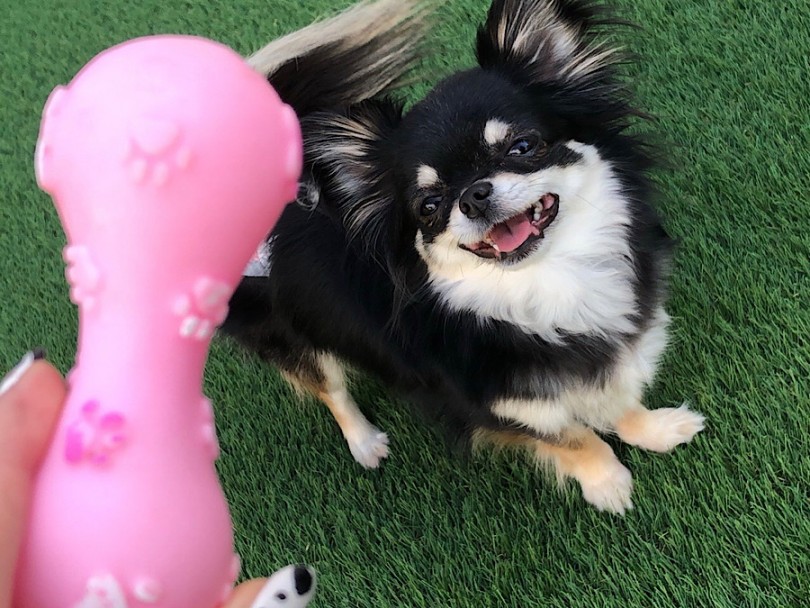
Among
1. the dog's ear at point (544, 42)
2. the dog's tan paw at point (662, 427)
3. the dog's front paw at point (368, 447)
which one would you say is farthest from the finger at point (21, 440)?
the dog's tan paw at point (662, 427)

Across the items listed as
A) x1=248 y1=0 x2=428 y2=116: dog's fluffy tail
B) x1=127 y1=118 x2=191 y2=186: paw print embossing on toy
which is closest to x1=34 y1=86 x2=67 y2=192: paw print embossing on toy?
x1=127 y1=118 x2=191 y2=186: paw print embossing on toy

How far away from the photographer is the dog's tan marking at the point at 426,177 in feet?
4.39

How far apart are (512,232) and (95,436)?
91cm

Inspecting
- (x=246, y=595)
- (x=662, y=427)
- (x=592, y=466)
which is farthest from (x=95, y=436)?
(x=662, y=427)

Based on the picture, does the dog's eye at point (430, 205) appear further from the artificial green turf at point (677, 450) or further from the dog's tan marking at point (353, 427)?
the dog's tan marking at point (353, 427)

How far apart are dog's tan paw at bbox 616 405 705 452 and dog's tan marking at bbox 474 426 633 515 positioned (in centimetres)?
8

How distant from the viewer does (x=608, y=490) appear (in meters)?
1.64

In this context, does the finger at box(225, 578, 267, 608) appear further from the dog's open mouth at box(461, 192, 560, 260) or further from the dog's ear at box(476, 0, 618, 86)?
the dog's ear at box(476, 0, 618, 86)

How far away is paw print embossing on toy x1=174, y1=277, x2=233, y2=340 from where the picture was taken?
0.69m

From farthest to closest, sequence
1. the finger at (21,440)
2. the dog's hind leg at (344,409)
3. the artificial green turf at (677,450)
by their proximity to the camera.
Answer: the dog's hind leg at (344,409)
the artificial green turf at (677,450)
the finger at (21,440)

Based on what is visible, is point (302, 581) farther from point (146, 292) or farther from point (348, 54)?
point (348, 54)

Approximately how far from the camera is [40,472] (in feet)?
2.18

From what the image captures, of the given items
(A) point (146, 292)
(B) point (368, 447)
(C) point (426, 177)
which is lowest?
(B) point (368, 447)

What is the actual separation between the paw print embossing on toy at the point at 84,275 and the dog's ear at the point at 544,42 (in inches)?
38.6
